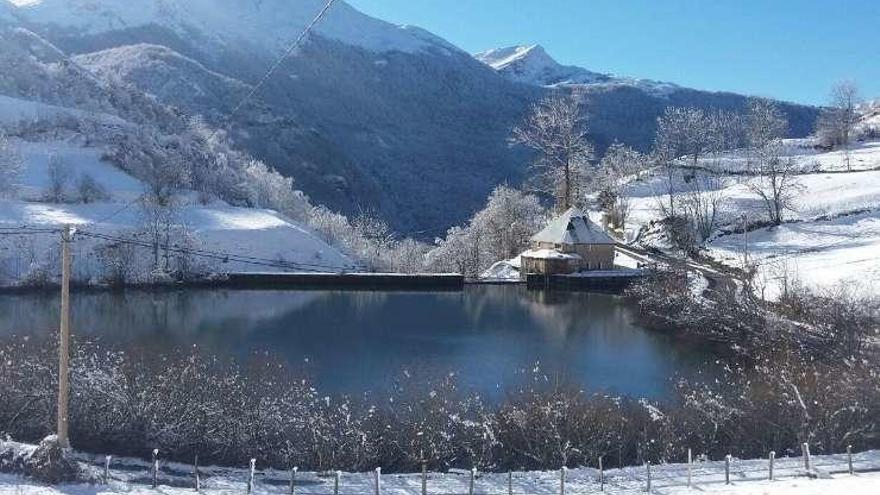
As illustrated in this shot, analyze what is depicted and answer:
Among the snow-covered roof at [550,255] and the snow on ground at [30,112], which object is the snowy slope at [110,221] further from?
the snow-covered roof at [550,255]

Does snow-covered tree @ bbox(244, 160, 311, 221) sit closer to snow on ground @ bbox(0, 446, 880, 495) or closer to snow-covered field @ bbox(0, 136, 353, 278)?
snow-covered field @ bbox(0, 136, 353, 278)

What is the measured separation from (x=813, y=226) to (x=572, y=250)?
13.5 m

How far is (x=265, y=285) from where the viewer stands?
125 ft

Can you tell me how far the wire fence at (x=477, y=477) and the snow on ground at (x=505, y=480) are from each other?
17 millimetres

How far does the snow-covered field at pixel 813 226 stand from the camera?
1193 inches

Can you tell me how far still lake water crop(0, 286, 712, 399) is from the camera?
21.2 meters

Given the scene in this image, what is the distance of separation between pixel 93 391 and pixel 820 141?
200 ft

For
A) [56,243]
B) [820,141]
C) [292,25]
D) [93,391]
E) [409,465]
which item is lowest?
[409,465]

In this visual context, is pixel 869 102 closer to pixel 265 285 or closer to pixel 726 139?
pixel 726 139

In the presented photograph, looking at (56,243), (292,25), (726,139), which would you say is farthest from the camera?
(292,25)

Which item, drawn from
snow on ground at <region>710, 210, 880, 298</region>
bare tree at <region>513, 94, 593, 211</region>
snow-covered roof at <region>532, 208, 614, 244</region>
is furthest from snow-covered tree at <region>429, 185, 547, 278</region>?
snow on ground at <region>710, 210, 880, 298</region>

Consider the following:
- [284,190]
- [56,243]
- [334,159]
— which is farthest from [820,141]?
[334,159]

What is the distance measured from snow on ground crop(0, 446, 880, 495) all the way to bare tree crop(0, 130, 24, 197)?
32.8 m

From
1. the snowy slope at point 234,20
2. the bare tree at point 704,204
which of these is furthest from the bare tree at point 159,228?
the snowy slope at point 234,20
